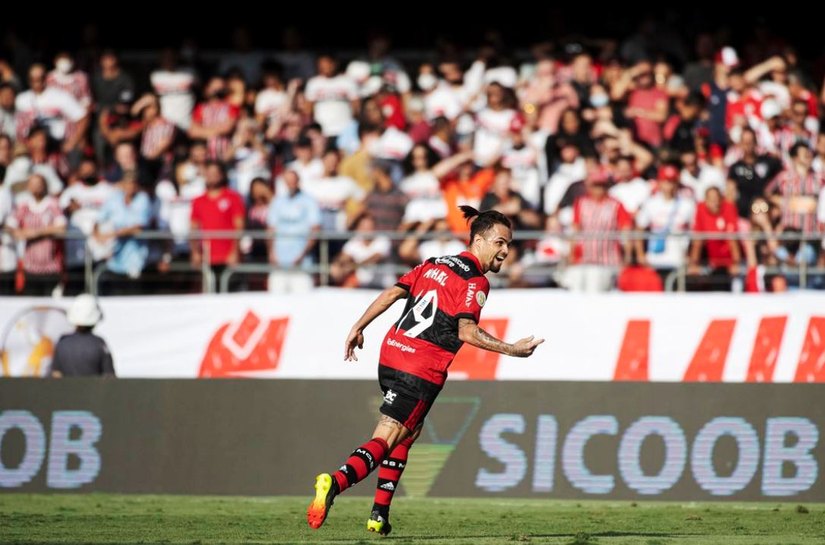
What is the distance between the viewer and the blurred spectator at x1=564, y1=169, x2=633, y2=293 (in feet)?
53.5

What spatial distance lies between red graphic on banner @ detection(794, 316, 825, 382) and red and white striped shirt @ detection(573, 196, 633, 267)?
2219 mm

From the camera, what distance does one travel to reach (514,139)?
18.2m

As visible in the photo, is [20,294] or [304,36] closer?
[20,294]

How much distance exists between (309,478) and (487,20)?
1062 cm

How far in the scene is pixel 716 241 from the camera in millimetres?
16844

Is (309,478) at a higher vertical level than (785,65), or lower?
lower

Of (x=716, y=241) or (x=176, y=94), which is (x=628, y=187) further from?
(x=176, y=94)

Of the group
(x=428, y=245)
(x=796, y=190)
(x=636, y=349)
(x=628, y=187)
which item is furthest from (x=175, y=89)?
(x=796, y=190)

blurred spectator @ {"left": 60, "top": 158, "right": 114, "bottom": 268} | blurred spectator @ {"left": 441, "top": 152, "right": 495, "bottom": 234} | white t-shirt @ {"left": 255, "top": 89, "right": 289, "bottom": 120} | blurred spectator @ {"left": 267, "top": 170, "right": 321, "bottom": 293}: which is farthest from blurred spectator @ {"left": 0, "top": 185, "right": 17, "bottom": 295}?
blurred spectator @ {"left": 441, "top": 152, "right": 495, "bottom": 234}

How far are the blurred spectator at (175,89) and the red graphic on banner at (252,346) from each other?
450 centimetres

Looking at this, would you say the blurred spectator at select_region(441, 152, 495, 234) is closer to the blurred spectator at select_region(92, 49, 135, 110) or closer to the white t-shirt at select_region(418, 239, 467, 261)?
the white t-shirt at select_region(418, 239, 467, 261)

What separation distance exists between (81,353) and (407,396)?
234 inches

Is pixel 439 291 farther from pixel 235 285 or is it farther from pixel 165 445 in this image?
pixel 235 285

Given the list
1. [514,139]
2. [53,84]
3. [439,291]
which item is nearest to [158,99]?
[53,84]
